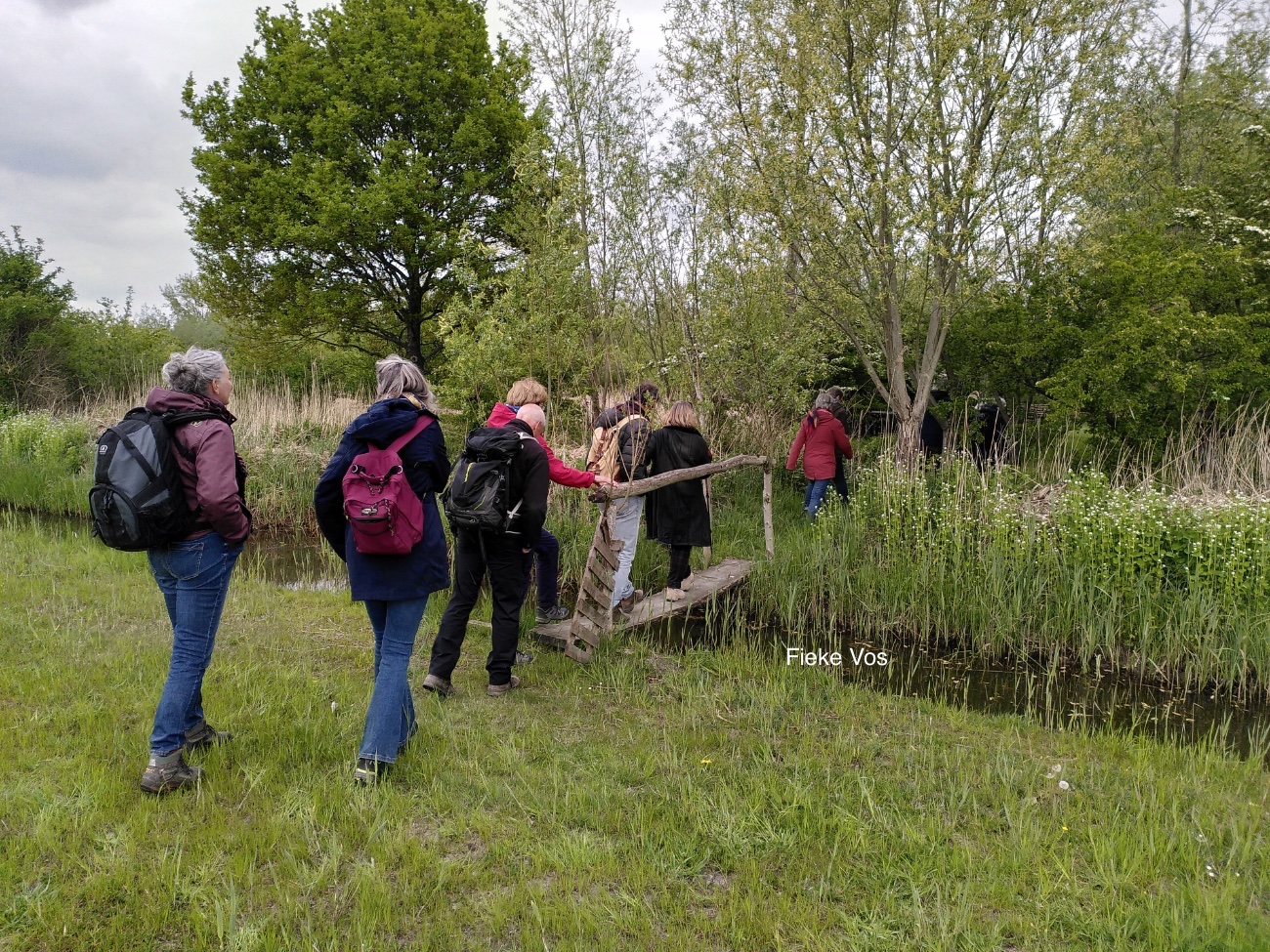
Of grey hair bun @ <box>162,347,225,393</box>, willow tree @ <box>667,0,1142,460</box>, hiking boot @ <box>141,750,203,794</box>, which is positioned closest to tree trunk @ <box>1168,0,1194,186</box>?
willow tree @ <box>667,0,1142,460</box>

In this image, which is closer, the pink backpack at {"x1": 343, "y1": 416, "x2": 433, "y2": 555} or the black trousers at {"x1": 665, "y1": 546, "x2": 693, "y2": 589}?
the pink backpack at {"x1": 343, "y1": 416, "x2": 433, "y2": 555}

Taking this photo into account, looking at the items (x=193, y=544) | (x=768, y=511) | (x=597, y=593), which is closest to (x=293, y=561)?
(x=597, y=593)

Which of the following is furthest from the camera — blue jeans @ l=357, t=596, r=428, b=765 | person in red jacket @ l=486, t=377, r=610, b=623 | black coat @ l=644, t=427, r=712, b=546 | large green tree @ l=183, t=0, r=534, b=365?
large green tree @ l=183, t=0, r=534, b=365

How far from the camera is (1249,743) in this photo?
450cm

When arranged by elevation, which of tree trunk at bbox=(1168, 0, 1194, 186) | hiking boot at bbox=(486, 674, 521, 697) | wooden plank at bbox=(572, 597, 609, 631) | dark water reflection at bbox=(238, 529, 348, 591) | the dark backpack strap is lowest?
dark water reflection at bbox=(238, 529, 348, 591)

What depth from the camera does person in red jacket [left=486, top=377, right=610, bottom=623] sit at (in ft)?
16.3

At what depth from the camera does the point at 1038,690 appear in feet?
18.4

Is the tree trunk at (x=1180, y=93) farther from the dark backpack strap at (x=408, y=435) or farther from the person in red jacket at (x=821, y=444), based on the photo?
the dark backpack strap at (x=408, y=435)

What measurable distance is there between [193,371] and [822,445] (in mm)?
7445

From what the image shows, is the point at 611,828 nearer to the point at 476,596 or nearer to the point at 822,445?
Result: the point at 476,596

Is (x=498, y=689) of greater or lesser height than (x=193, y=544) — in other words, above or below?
below

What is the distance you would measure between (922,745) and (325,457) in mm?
10426

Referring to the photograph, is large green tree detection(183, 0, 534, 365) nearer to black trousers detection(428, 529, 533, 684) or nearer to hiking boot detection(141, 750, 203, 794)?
black trousers detection(428, 529, 533, 684)

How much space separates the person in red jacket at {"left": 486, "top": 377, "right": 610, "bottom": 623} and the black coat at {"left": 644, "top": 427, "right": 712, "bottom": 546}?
1.10 meters
